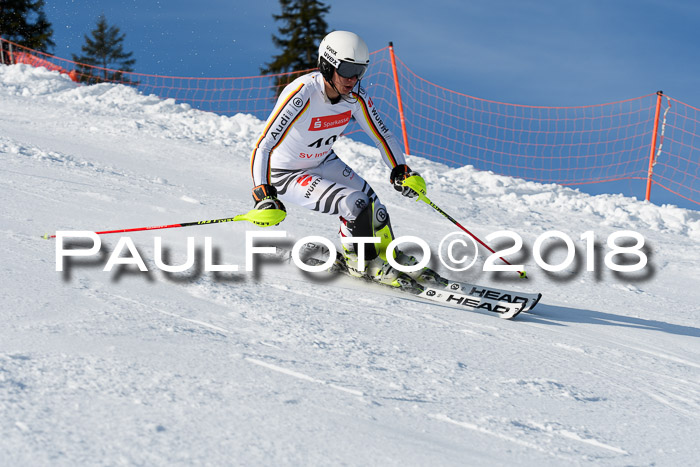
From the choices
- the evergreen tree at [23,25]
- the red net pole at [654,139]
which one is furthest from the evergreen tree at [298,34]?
the red net pole at [654,139]

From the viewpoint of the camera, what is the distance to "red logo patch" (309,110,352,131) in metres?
4.62

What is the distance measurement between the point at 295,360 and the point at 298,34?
91.2 ft

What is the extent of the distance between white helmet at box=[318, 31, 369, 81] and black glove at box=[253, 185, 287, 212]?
0.92 meters

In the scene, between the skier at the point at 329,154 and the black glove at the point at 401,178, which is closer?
the skier at the point at 329,154

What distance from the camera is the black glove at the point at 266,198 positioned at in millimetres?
4109

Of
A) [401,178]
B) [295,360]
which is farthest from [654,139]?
[295,360]

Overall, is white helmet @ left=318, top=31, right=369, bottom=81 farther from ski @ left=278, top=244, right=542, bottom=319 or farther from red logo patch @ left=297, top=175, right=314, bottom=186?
ski @ left=278, top=244, right=542, bottom=319

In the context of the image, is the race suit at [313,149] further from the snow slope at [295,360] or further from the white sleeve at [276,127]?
the snow slope at [295,360]

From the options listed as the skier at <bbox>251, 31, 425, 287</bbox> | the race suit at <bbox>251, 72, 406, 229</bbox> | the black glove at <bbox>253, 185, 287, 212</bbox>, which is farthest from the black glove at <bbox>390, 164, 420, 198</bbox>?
the black glove at <bbox>253, 185, 287, 212</bbox>

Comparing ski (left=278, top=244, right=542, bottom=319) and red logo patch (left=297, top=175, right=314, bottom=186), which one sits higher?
red logo patch (left=297, top=175, right=314, bottom=186)

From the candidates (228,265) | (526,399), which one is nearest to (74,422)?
(526,399)

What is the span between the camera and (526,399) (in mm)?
2643

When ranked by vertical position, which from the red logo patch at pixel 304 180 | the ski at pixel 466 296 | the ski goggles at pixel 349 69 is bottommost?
the ski at pixel 466 296

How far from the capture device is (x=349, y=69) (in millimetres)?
4375
